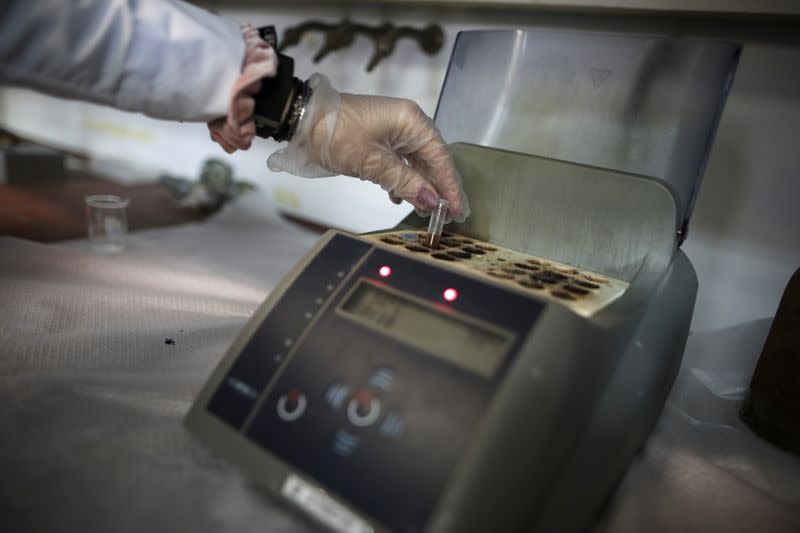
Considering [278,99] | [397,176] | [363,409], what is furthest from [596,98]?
[363,409]

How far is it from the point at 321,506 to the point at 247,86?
355 millimetres

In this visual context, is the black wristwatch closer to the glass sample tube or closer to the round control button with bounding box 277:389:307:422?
the glass sample tube

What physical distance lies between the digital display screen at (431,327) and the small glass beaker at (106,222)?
0.62 meters

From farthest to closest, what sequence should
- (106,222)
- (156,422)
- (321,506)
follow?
(106,222)
(156,422)
(321,506)

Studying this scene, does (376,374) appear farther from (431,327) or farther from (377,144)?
(377,144)

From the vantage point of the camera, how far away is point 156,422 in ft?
1.33

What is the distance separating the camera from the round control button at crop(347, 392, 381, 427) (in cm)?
31

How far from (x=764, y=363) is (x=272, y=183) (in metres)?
0.96

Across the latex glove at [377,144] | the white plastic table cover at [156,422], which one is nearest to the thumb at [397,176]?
the latex glove at [377,144]

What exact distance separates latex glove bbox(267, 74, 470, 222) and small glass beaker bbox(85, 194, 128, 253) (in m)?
0.42

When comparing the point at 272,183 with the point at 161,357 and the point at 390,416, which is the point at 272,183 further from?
the point at 390,416

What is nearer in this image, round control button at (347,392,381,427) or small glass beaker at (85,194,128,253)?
round control button at (347,392,381,427)

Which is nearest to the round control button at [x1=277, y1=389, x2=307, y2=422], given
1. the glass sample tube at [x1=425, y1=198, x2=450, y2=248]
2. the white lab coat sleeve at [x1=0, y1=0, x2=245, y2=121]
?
the glass sample tube at [x1=425, y1=198, x2=450, y2=248]

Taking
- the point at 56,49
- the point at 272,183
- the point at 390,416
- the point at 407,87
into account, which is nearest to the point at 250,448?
the point at 390,416
